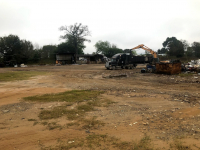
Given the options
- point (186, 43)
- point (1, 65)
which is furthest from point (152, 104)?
point (186, 43)

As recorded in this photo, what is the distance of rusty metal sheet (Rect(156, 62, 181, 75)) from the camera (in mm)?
17984

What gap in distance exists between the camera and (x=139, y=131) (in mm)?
4207

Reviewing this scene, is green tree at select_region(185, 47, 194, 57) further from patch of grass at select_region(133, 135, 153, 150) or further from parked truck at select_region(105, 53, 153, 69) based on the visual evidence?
patch of grass at select_region(133, 135, 153, 150)

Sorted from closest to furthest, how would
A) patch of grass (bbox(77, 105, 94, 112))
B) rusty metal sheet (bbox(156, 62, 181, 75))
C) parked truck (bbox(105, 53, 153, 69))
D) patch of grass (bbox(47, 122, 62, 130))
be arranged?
patch of grass (bbox(47, 122, 62, 130)), patch of grass (bbox(77, 105, 94, 112)), rusty metal sheet (bbox(156, 62, 181, 75)), parked truck (bbox(105, 53, 153, 69))

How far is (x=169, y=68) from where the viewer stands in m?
18.0

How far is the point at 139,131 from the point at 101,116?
1.46m

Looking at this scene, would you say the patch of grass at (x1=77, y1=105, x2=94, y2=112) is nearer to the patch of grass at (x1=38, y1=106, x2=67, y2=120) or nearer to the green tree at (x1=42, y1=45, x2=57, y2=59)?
the patch of grass at (x1=38, y1=106, x2=67, y2=120)

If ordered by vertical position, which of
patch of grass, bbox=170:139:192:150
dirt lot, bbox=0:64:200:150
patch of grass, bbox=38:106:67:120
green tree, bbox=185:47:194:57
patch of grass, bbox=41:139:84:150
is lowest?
patch of grass, bbox=170:139:192:150

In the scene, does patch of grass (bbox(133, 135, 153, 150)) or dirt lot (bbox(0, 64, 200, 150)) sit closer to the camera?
patch of grass (bbox(133, 135, 153, 150))

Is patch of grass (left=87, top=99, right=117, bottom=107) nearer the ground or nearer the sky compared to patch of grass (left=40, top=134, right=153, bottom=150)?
nearer the sky

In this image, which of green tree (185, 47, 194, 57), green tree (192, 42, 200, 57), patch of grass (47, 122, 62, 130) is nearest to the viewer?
patch of grass (47, 122, 62, 130)

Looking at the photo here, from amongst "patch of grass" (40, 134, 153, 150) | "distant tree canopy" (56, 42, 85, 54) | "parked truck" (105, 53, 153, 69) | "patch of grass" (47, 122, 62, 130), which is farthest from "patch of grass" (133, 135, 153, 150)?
"distant tree canopy" (56, 42, 85, 54)

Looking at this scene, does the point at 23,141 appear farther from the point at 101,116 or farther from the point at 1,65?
the point at 1,65

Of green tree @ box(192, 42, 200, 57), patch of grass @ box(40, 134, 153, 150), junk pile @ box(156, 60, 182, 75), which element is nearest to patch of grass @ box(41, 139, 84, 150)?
patch of grass @ box(40, 134, 153, 150)
